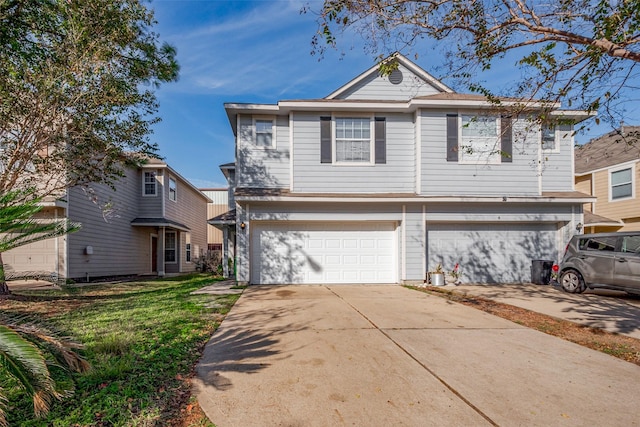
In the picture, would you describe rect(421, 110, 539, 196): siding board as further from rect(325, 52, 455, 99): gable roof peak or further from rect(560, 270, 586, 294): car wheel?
rect(560, 270, 586, 294): car wheel

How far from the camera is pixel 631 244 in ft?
26.9

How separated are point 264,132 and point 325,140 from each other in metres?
2.04

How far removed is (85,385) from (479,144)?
1142 cm

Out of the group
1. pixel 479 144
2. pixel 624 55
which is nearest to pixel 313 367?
pixel 624 55

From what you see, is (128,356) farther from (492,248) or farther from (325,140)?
(492,248)

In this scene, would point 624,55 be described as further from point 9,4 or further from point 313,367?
point 9,4

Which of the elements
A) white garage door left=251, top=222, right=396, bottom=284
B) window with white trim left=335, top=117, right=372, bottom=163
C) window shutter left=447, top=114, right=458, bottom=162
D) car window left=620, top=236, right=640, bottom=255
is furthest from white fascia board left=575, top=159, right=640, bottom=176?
window with white trim left=335, top=117, right=372, bottom=163

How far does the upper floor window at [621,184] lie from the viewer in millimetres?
15086

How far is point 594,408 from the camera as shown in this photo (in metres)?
3.05

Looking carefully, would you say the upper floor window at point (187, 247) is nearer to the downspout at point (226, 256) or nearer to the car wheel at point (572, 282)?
the downspout at point (226, 256)

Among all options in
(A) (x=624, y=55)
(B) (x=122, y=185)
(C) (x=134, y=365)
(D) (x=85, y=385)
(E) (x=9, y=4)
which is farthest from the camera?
(B) (x=122, y=185)

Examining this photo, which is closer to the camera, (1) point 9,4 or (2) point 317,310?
(2) point 317,310

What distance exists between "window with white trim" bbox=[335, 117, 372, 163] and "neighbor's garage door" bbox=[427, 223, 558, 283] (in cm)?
322

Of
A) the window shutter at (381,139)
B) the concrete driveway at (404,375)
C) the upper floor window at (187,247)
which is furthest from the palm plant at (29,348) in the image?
the upper floor window at (187,247)
